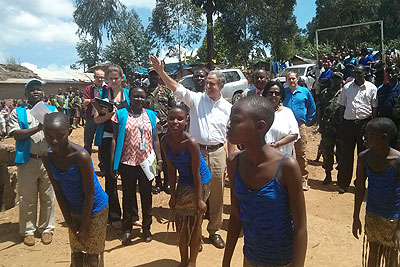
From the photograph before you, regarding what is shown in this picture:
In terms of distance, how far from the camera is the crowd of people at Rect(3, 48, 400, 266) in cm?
179

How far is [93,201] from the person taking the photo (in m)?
2.67

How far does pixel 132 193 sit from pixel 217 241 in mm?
1182

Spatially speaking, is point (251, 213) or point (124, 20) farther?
point (124, 20)

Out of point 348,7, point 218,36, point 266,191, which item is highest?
point 348,7

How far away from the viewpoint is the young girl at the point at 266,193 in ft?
5.73

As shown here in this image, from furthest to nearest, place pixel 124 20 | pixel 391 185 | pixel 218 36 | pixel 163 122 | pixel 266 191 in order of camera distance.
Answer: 1. pixel 124 20
2. pixel 218 36
3. pixel 163 122
4. pixel 391 185
5. pixel 266 191

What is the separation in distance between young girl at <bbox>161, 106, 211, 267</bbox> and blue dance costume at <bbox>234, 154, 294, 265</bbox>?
1377mm

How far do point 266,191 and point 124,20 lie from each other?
37813 mm

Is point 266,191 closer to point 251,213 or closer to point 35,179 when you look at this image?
point 251,213

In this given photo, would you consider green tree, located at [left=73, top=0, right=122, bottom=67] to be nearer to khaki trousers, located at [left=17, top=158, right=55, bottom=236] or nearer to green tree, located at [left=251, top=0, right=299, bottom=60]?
green tree, located at [left=251, top=0, right=299, bottom=60]

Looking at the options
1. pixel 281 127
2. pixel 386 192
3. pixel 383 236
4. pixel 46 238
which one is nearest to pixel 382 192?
pixel 386 192

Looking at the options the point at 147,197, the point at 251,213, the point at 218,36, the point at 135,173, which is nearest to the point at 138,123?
the point at 135,173

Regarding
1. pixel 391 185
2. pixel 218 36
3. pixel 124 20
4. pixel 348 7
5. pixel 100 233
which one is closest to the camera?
pixel 391 185

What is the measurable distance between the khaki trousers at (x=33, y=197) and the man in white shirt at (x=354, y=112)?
468cm
